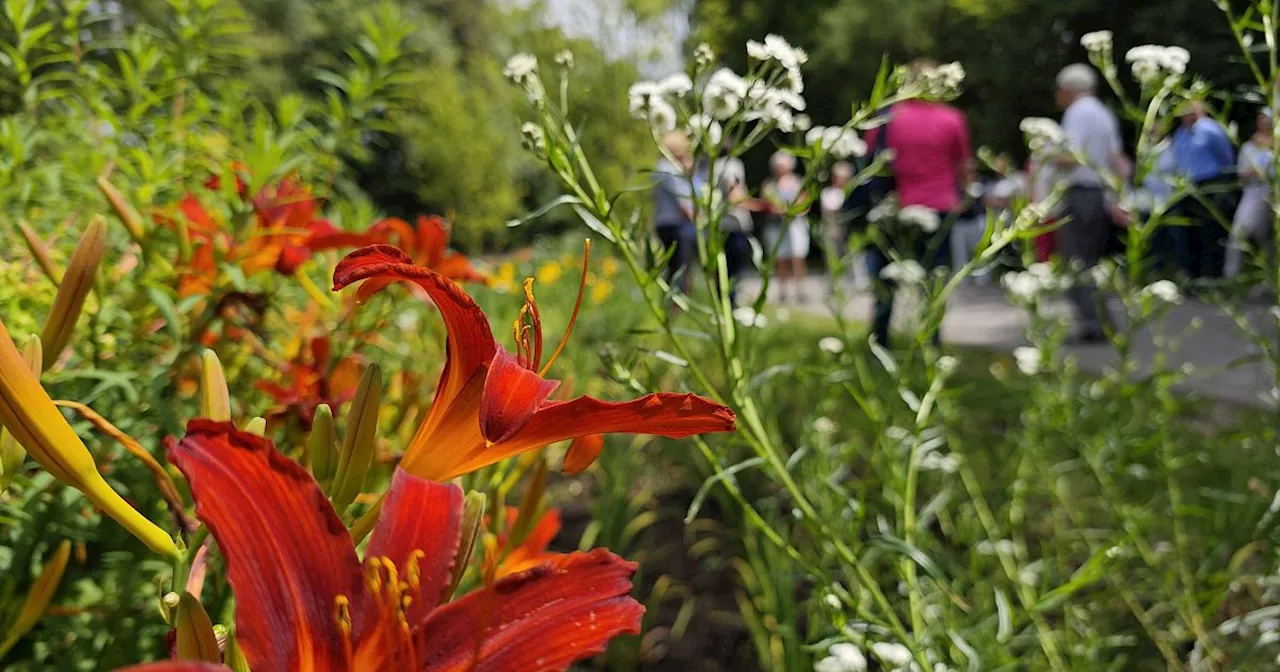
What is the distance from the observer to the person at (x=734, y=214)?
0.81 metres

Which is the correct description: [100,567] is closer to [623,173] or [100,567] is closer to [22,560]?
[22,560]

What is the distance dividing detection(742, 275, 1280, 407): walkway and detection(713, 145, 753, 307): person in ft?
1.43

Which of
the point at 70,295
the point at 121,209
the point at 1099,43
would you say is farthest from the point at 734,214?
the point at 70,295

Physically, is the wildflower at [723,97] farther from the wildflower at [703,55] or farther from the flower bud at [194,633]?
the flower bud at [194,633]

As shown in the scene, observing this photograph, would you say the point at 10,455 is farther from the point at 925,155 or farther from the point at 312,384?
the point at 925,155

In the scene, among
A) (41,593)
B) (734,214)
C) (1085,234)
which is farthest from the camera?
(1085,234)

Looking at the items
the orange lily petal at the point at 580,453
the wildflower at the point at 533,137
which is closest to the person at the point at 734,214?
the wildflower at the point at 533,137

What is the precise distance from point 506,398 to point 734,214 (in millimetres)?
1429

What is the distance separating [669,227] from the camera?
16.6 ft

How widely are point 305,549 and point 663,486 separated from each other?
2.18 meters

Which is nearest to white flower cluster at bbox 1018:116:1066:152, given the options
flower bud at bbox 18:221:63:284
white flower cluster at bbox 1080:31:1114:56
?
white flower cluster at bbox 1080:31:1114:56

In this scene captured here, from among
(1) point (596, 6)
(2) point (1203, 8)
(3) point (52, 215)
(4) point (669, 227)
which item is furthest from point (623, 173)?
(3) point (52, 215)

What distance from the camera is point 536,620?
38cm

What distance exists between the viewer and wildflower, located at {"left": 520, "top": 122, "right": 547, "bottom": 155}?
0.76 metres
